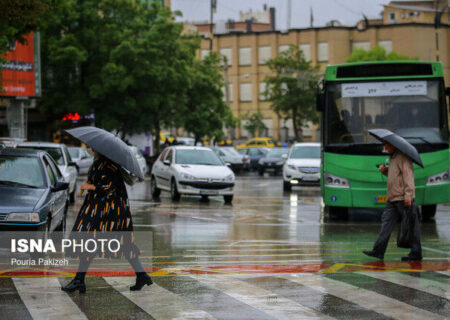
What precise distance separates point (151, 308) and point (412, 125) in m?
10.4

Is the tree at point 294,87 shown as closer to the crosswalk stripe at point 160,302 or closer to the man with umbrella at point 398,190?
the man with umbrella at point 398,190

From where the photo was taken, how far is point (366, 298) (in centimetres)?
827

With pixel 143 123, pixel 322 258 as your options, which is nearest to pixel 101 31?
pixel 143 123

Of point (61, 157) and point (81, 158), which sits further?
point (81, 158)

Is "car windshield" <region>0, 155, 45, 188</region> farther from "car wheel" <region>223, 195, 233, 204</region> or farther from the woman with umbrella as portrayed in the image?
"car wheel" <region>223, 195, 233, 204</region>

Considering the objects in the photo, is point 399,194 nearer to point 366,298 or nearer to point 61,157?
point 366,298

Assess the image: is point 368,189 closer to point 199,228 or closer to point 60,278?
point 199,228

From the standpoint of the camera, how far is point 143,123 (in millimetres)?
46594

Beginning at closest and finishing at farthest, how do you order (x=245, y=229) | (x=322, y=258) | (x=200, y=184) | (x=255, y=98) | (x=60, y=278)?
(x=60, y=278) < (x=322, y=258) < (x=245, y=229) < (x=200, y=184) < (x=255, y=98)

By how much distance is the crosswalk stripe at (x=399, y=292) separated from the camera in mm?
7817

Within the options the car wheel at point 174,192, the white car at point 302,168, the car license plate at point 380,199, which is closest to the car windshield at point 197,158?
the car wheel at point 174,192

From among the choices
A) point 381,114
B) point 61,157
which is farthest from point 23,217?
point 61,157

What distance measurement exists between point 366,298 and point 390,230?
10.5 ft

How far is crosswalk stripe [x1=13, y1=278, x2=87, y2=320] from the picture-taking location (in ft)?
24.3
